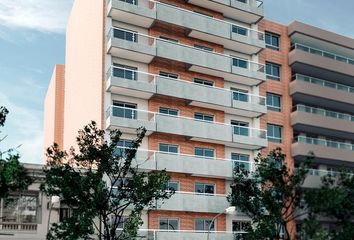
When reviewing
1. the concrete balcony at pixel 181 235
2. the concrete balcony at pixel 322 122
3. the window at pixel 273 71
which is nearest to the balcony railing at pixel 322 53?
the window at pixel 273 71

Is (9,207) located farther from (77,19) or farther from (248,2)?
(248,2)

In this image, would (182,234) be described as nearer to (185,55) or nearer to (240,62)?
(185,55)

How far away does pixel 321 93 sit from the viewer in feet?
186

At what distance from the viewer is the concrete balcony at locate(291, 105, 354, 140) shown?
55.0 m

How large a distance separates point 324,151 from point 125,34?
21.7m

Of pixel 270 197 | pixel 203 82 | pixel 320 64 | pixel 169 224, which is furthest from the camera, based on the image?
pixel 320 64

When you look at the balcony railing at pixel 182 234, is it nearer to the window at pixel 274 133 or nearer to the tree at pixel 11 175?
the window at pixel 274 133

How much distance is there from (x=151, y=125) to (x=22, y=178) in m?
25.4

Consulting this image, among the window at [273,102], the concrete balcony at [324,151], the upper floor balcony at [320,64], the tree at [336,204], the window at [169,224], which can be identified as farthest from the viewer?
the upper floor balcony at [320,64]

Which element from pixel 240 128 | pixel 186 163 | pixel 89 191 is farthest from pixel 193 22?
pixel 89 191

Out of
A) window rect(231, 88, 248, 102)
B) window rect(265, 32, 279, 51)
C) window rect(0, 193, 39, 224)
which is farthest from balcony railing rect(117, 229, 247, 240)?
window rect(265, 32, 279, 51)


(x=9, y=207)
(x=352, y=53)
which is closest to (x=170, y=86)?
(x=9, y=207)

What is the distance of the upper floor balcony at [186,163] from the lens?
45.5m

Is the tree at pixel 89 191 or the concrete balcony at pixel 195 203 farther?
the concrete balcony at pixel 195 203
